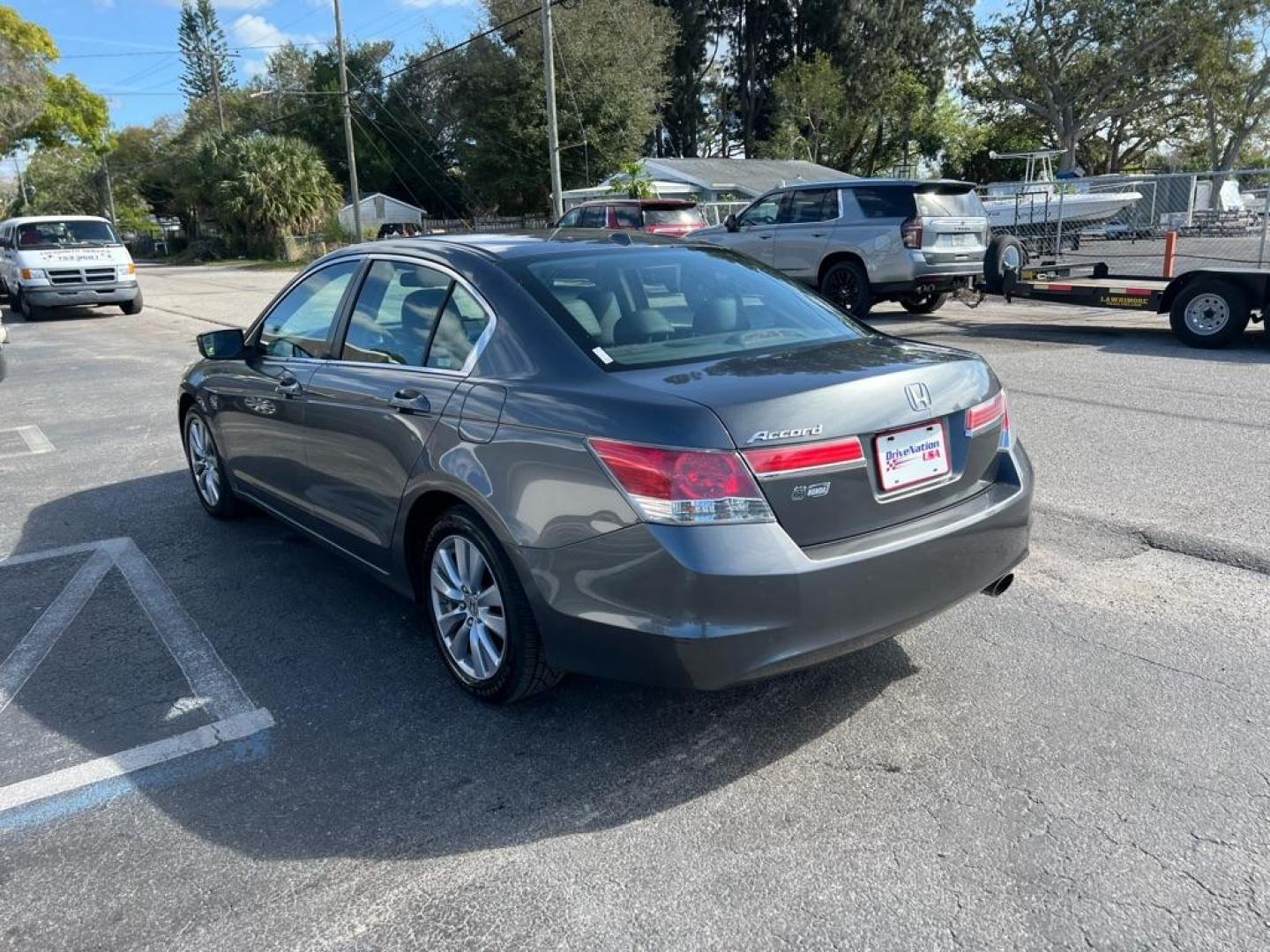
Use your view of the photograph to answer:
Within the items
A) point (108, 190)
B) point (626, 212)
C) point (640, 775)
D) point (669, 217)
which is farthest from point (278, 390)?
point (108, 190)

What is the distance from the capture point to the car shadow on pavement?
2.85 m

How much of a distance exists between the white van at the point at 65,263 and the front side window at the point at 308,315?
16.5 metres

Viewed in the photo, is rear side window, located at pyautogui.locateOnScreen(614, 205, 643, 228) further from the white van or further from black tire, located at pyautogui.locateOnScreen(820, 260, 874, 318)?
the white van

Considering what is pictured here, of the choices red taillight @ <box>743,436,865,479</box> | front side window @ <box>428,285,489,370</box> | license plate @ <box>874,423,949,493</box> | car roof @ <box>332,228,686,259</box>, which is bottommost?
license plate @ <box>874,423,949,493</box>

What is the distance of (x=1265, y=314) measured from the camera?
10.2 meters

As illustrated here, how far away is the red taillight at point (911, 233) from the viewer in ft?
41.6

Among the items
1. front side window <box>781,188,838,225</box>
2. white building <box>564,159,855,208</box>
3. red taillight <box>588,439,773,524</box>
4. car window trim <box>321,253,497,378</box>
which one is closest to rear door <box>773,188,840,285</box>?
front side window <box>781,188,838,225</box>

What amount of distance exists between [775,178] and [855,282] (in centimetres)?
2946

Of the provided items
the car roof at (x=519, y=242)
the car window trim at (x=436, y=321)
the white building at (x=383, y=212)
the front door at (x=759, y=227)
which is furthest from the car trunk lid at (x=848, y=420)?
the white building at (x=383, y=212)

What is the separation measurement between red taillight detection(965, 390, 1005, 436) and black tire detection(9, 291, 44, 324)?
20154mm

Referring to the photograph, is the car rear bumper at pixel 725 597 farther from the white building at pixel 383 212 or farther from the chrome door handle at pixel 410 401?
the white building at pixel 383 212

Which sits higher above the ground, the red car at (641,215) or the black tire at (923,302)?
the red car at (641,215)

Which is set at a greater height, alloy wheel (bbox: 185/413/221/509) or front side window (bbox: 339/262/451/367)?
front side window (bbox: 339/262/451/367)

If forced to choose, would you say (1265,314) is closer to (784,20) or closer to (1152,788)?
(1152,788)
